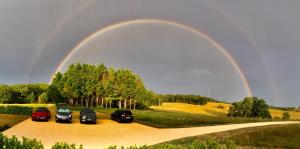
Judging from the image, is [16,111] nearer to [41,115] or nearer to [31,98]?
[41,115]

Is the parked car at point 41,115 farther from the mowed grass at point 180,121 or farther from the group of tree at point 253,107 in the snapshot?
the group of tree at point 253,107

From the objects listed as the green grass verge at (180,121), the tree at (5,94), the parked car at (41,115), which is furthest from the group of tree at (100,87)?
the parked car at (41,115)

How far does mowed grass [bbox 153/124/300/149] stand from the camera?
35281 mm

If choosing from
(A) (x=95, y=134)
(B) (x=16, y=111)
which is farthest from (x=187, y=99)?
(A) (x=95, y=134)

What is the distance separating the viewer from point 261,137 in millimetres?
38219

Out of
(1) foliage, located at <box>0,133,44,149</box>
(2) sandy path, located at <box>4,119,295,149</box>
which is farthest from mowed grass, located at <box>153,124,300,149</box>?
(1) foliage, located at <box>0,133,44,149</box>

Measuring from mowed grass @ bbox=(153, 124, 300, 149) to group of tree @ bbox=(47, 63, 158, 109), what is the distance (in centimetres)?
8040

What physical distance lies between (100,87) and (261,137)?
91.9 meters

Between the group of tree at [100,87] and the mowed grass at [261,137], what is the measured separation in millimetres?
80405

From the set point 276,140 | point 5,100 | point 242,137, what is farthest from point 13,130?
point 5,100

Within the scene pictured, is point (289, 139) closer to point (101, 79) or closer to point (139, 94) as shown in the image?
point (139, 94)

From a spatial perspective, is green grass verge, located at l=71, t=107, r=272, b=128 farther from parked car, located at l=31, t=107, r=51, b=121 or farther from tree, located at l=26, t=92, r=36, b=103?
tree, located at l=26, t=92, r=36, b=103

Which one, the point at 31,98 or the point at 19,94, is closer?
the point at 31,98

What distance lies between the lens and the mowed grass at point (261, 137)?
3528 centimetres
